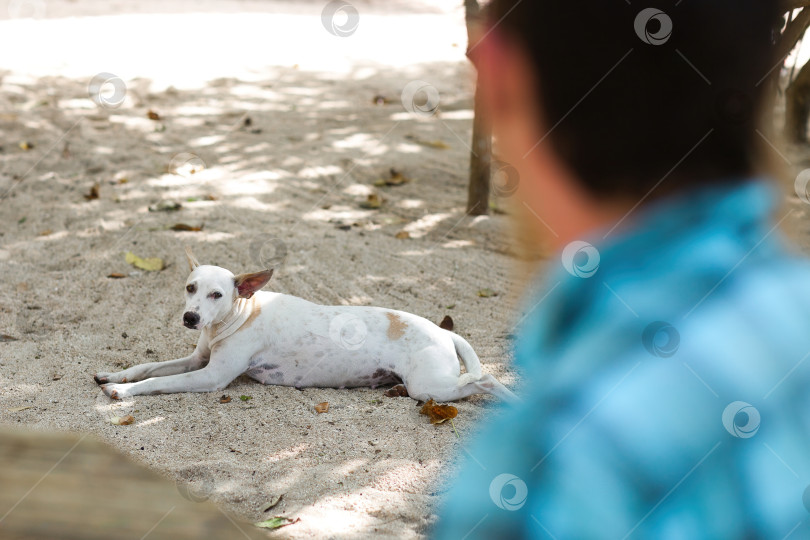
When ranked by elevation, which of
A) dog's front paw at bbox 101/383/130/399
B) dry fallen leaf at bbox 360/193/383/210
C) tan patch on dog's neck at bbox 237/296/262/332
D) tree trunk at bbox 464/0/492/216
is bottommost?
dog's front paw at bbox 101/383/130/399

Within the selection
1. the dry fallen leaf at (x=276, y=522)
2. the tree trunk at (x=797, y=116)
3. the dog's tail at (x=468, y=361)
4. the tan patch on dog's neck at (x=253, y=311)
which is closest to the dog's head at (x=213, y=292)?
the tan patch on dog's neck at (x=253, y=311)

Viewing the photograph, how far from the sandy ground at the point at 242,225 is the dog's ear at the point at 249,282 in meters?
0.55

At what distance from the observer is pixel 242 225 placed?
6441mm

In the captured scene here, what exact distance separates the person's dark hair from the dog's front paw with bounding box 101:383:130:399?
282 cm

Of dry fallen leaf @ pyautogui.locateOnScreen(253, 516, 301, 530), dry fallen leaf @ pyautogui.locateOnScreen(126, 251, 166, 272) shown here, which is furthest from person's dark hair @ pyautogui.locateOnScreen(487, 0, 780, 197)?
dry fallen leaf @ pyautogui.locateOnScreen(126, 251, 166, 272)

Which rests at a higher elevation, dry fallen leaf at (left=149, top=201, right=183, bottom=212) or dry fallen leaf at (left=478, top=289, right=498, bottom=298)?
dry fallen leaf at (left=478, top=289, right=498, bottom=298)

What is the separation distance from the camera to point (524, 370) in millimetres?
4688

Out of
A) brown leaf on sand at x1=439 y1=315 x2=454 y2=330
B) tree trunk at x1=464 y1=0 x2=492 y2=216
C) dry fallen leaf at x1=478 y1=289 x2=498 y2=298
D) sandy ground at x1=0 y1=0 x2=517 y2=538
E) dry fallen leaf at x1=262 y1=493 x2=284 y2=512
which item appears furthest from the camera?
tree trunk at x1=464 y1=0 x2=492 y2=216

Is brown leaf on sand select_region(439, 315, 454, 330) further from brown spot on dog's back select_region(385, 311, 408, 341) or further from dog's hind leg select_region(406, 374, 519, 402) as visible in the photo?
dog's hind leg select_region(406, 374, 519, 402)

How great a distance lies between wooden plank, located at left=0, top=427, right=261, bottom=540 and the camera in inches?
125

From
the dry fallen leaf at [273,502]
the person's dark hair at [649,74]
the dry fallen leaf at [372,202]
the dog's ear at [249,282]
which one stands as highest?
the person's dark hair at [649,74]

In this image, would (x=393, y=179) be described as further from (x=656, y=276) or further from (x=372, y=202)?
(x=656, y=276)

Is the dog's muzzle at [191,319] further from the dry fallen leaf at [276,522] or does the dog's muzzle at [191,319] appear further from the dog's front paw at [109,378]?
the dry fallen leaf at [276,522]

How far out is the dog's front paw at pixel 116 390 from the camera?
417 centimetres
